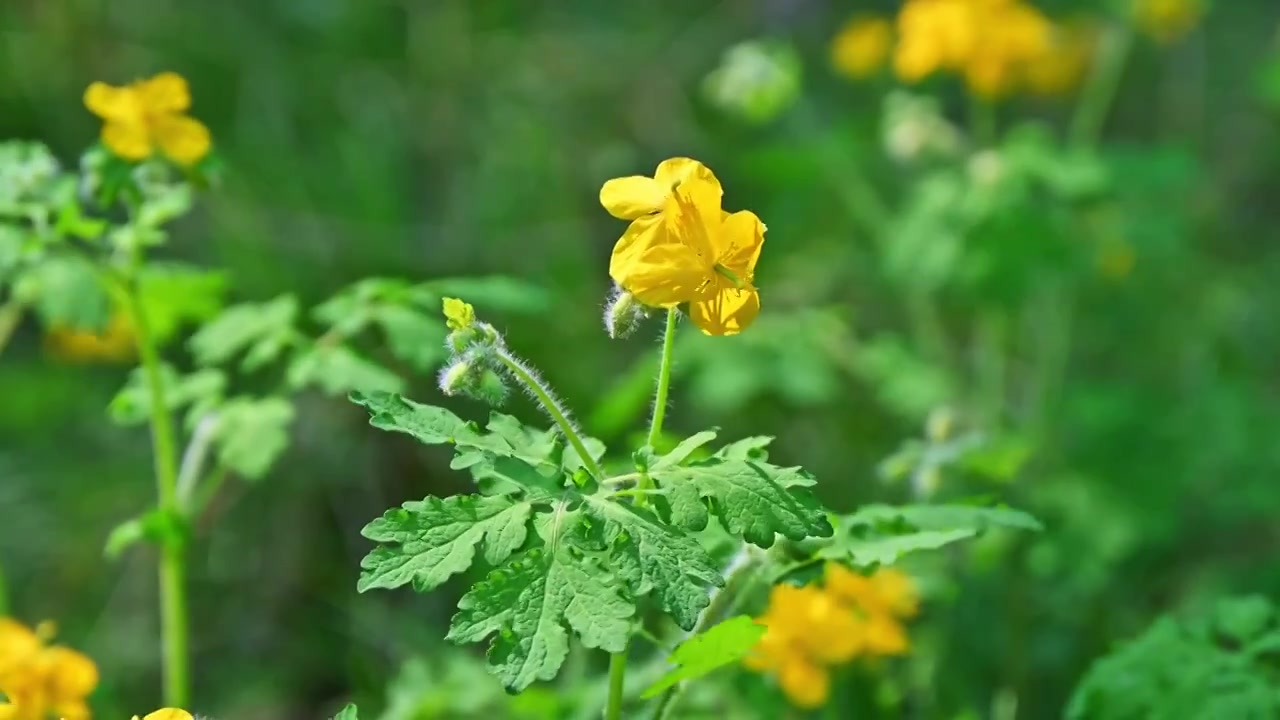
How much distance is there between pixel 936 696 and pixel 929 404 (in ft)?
2.97

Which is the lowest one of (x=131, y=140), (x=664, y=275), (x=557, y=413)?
(x=557, y=413)

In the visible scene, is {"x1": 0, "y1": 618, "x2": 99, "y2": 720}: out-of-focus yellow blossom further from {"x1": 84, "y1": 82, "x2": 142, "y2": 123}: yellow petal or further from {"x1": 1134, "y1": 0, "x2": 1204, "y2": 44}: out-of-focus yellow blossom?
{"x1": 1134, "y1": 0, "x2": 1204, "y2": 44}: out-of-focus yellow blossom

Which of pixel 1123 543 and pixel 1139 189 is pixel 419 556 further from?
pixel 1139 189

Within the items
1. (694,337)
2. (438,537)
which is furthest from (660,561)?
(694,337)

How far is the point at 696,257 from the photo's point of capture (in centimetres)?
155

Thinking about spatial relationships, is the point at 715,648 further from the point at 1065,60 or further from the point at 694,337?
the point at 1065,60

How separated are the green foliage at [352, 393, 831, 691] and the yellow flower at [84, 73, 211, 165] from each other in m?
0.91

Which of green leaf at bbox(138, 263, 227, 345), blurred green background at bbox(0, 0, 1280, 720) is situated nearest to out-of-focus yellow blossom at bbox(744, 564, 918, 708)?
blurred green background at bbox(0, 0, 1280, 720)

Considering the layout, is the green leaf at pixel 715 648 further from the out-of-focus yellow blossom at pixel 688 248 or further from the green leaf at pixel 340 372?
the green leaf at pixel 340 372

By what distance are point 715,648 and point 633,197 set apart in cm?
55

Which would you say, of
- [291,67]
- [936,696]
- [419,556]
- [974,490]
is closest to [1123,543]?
[974,490]

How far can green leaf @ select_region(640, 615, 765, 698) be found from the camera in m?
1.52

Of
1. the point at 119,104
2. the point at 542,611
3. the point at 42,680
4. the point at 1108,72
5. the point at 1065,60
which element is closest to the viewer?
the point at 542,611

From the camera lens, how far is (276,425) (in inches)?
85.7
